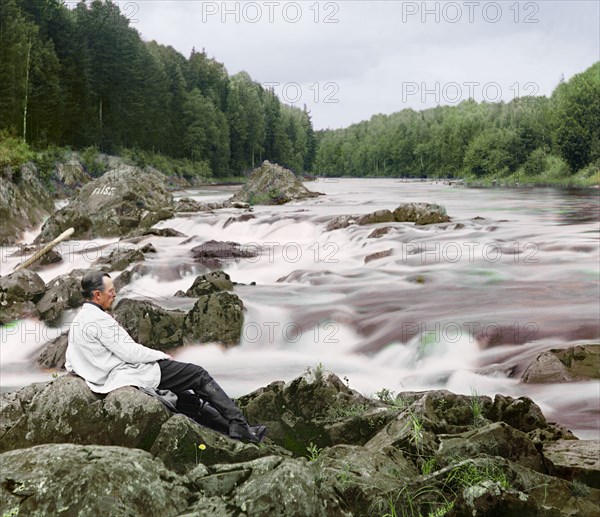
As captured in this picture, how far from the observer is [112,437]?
192 inches

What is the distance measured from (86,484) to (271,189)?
1181 inches

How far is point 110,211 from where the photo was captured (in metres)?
23.6

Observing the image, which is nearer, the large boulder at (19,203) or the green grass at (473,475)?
the green grass at (473,475)

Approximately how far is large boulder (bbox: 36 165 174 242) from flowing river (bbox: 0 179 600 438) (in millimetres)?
1328

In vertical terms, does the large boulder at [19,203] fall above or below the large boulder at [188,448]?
above

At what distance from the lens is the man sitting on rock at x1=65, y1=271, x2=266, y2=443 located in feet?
17.1

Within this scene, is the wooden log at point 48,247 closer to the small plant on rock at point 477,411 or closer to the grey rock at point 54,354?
the grey rock at point 54,354

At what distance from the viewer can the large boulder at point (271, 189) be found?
32.8 metres

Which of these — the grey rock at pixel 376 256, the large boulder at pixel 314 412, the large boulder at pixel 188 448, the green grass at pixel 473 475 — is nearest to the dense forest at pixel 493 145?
the grey rock at pixel 376 256

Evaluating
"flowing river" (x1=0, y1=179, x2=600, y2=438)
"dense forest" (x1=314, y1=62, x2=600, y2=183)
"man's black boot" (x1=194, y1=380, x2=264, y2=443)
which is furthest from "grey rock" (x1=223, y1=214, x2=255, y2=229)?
"dense forest" (x1=314, y1=62, x2=600, y2=183)

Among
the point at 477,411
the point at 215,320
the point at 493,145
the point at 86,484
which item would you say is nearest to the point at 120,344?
the point at 86,484

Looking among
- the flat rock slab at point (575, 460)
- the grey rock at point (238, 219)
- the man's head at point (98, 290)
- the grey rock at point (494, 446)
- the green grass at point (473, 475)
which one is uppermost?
the man's head at point (98, 290)

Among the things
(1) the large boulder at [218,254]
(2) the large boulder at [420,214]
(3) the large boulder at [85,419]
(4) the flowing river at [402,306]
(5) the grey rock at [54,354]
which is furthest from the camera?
(2) the large boulder at [420,214]

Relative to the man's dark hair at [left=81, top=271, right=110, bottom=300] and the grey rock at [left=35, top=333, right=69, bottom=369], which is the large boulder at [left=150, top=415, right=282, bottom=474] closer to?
the man's dark hair at [left=81, top=271, right=110, bottom=300]
